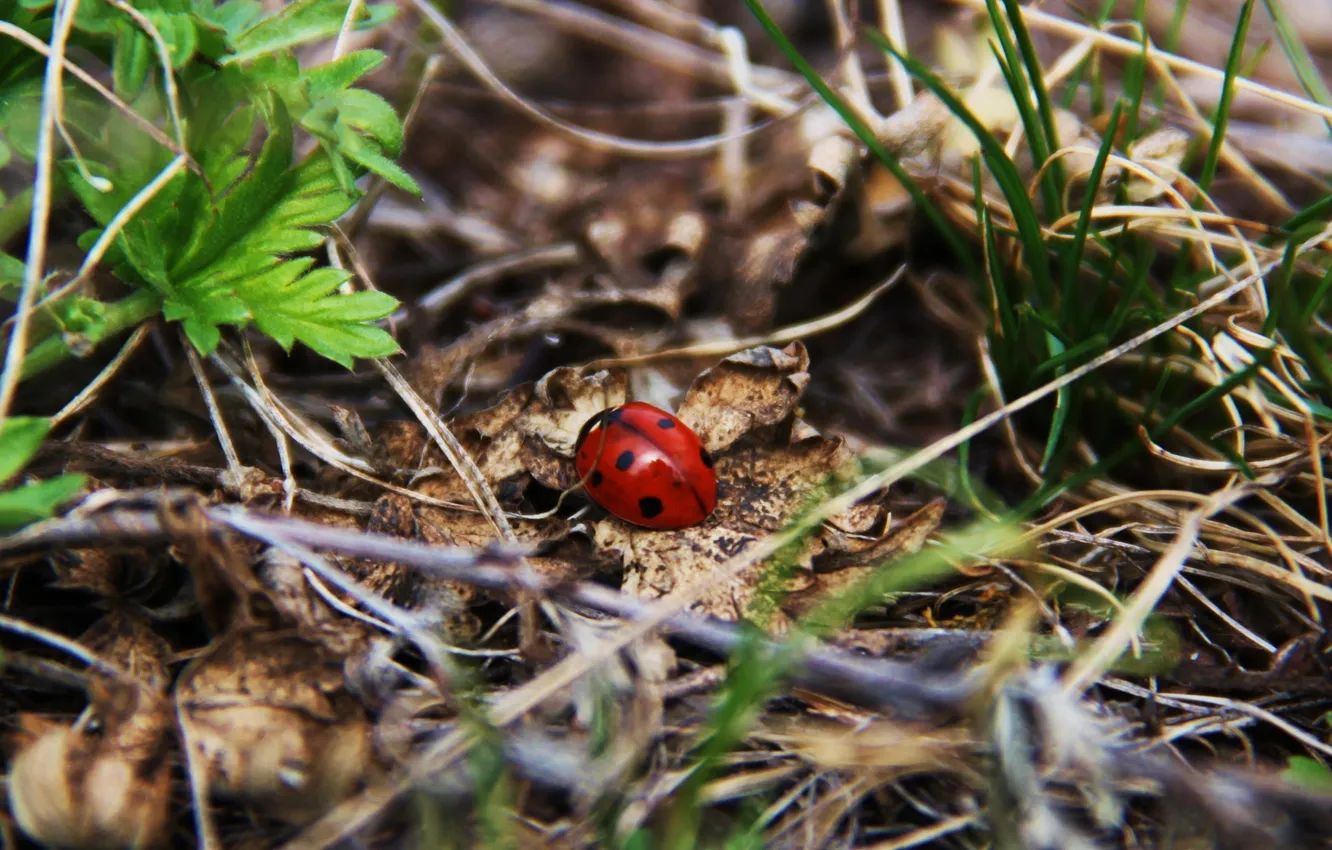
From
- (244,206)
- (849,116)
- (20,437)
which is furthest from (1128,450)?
(20,437)

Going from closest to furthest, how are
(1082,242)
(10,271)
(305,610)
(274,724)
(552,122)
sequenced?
(274,724) < (305,610) < (10,271) < (1082,242) < (552,122)

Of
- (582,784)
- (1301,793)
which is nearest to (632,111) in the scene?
(582,784)

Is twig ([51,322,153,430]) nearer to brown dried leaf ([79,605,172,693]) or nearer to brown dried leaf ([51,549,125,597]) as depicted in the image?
brown dried leaf ([51,549,125,597])

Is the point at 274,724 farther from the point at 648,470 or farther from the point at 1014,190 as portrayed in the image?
the point at 1014,190

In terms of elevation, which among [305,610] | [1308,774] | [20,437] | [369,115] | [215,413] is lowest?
[1308,774]

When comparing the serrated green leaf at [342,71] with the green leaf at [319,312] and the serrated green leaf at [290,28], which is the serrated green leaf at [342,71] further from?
the green leaf at [319,312]

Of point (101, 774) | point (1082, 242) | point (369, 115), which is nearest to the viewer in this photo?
point (101, 774)

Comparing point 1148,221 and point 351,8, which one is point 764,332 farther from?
point 351,8
